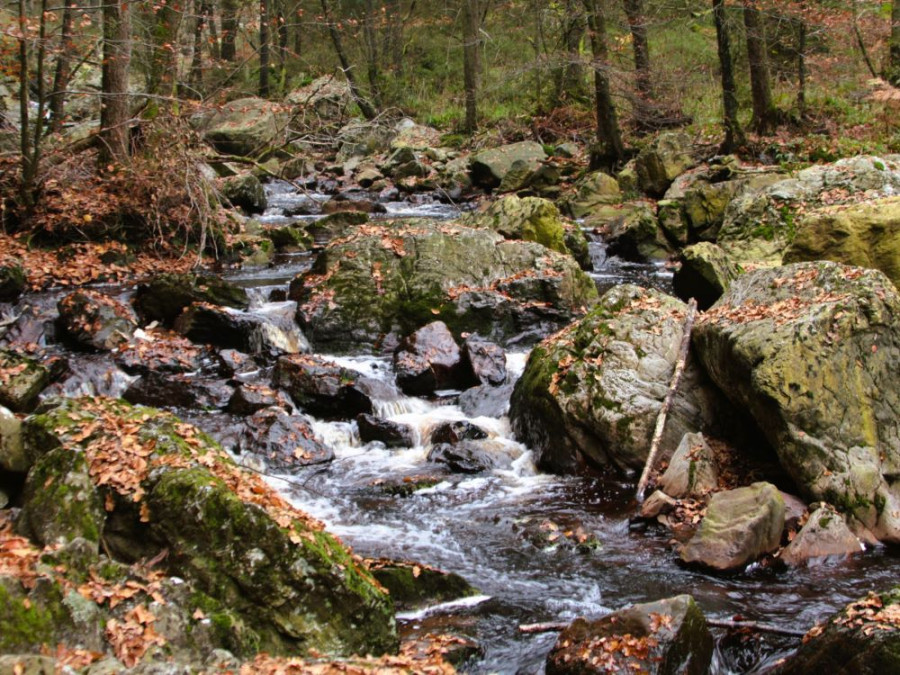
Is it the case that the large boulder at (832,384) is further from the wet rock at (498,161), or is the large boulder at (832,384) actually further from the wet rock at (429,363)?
the wet rock at (498,161)

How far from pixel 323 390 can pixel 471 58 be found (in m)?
19.7

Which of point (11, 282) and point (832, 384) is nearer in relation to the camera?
point (832, 384)

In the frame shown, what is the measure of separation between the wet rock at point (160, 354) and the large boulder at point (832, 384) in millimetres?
6782

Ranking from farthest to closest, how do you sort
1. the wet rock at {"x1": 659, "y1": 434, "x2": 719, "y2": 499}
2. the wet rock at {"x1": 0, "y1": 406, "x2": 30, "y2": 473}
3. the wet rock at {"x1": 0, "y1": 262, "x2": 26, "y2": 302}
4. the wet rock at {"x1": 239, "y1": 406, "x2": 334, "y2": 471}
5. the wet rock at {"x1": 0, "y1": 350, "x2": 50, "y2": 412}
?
the wet rock at {"x1": 0, "y1": 262, "x2": 26, "y2": 302} < the wet rock at {"x1": 239, "y1": 406, "x2": 334, "y2": 471} < the wet rock at {"x1": 0, "y1": 350, "x2": 50, "y2": 412} < the wet rock at {"x1": 659, "y1": 434, "x2": 719, "y2": 499} < the wet rock at {"x1": 0, "y1": 406, "x2": 30, "y2": 473}

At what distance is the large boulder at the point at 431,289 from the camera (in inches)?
454

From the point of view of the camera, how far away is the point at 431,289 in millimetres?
11828

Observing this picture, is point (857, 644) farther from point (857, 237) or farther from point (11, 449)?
point (857, 237)

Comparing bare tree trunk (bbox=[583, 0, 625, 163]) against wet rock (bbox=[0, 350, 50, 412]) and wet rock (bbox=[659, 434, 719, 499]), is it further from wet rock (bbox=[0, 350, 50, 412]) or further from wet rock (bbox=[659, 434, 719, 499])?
wet rock (bbox=[0, 350, 50, 412])

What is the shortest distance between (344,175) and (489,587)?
20960 mm

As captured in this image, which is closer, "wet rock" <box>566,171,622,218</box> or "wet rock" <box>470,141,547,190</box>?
"wet rock" <box>566,171,622,218</box>

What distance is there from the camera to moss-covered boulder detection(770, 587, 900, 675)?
3.84 m

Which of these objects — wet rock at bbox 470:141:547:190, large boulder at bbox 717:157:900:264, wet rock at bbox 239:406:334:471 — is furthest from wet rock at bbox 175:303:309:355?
wet rock at bbox 470:141:547:190

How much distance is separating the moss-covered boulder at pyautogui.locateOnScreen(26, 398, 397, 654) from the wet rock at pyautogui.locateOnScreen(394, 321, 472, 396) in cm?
511

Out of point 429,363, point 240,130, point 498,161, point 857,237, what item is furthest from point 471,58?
point 857,237
